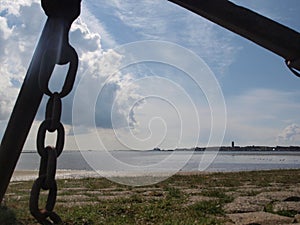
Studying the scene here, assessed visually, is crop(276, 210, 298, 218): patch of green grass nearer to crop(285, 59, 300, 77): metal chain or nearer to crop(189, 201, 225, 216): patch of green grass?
A: crop(189, 201, 225, 216): patch of green grass

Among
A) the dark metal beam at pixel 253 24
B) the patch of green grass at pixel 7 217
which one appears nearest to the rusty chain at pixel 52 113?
the dark metal beam at pixel 253 24

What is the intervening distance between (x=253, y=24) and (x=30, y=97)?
1037mm

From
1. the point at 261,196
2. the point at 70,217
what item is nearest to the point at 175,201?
the point at 261,196

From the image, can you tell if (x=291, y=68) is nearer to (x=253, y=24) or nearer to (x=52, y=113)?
(x=253, y=24)

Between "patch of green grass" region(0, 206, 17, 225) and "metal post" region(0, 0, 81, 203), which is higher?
"metal post" region(0, 0, 81, 203)

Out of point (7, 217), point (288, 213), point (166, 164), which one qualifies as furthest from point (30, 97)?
point (166, 164)

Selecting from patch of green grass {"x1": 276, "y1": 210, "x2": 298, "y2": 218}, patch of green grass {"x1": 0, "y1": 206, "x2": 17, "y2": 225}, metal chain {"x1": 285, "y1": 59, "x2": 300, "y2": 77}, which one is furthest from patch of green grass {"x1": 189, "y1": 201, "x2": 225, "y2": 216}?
metal chain {"x1": 285, "y1": 59, "x2": 300, "y2": 77}

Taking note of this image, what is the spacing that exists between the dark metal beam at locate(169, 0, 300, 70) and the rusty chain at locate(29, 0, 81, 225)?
0.52 m

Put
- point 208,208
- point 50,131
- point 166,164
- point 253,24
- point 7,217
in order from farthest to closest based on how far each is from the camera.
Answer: point 166,164 → point 208,208 → point 7,217 → point 253,24 → point 50,131

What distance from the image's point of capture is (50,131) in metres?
1.44

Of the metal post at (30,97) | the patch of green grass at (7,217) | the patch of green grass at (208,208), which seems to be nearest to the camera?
the metal post at (30,97)

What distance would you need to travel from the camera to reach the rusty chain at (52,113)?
53.1 inches

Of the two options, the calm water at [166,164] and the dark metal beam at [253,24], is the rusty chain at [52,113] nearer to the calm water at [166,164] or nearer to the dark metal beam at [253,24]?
the dark metal beam at [253,24]

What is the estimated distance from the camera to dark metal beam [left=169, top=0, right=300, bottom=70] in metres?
1.82
